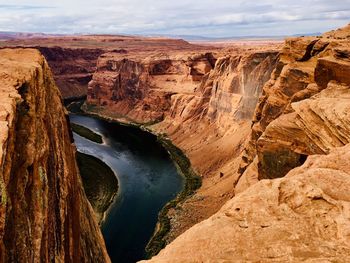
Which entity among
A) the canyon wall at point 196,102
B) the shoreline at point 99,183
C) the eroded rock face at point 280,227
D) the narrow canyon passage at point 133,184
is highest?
the eroded rock face at point 280,227

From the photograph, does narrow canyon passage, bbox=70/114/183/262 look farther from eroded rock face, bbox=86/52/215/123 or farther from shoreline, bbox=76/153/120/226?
eroded rock face, bbox=86/52/215/123

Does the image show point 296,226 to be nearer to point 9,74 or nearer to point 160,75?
point 9,74

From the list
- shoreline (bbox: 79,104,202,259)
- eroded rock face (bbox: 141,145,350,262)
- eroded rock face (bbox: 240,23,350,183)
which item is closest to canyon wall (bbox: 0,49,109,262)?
eroded rock face (bbox: 141,145,350,262)

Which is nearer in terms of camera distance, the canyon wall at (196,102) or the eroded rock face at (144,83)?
the canyon wall at (196,102)

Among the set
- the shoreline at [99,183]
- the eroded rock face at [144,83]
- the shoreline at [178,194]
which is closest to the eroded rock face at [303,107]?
the shoreline at [178,194]

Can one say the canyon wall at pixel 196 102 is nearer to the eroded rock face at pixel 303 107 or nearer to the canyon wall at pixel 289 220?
the eroded rock face at pixel 303 107

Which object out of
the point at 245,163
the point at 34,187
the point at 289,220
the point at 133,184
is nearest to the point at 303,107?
the point at 289,220
